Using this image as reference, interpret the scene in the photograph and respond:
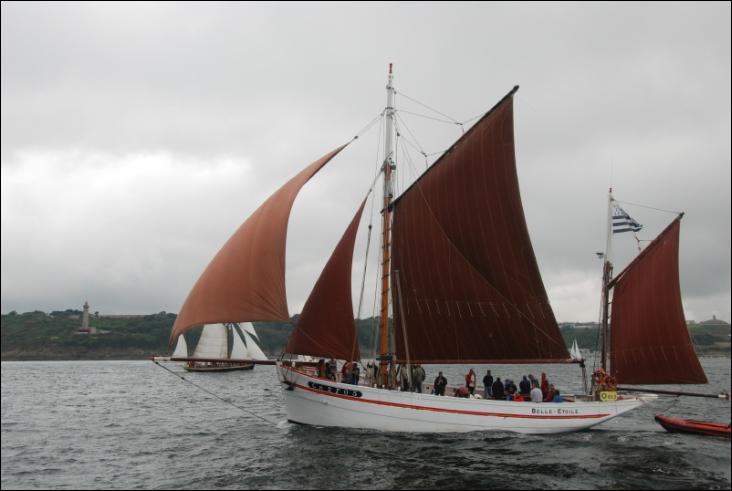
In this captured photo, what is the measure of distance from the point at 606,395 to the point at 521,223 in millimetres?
9659

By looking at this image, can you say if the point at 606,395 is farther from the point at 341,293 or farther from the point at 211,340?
the point at 211,340

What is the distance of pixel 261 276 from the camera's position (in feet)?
79.5

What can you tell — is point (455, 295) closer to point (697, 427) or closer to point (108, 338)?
point (697, 427)

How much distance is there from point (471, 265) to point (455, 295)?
177cm

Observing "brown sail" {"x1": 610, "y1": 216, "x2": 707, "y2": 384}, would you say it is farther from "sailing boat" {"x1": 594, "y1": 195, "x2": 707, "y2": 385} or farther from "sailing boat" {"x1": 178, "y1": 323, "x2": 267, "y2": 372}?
"sailing boat" {"x1": 178, "y1": 323, "x2": 267, "y2": 372}

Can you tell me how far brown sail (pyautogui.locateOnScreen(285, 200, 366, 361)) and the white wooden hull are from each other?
142cm

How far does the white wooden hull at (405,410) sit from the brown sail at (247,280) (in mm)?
5072

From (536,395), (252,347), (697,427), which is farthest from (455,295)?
(252,347)

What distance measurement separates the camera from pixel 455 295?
2941 cm

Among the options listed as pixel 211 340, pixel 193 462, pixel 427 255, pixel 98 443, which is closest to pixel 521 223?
pixel 427 255

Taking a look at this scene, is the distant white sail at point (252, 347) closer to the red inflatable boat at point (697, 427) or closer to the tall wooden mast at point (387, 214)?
the tall wooden mast at point (387, 214)

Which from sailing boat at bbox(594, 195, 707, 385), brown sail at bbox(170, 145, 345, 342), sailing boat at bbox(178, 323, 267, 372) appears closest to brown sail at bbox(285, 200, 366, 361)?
brown sail at bbox(170, 145, 345, 342)

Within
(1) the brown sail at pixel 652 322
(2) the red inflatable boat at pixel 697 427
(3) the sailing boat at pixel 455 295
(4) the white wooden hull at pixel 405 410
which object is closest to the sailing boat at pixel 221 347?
(4) the white wooden hull at pixel 405 410

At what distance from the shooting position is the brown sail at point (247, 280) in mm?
23828
